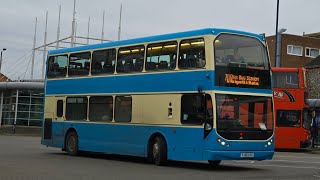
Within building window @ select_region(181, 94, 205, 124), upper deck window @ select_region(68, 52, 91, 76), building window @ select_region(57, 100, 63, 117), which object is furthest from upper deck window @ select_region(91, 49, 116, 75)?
building window @ select_region(181, 94, 205, 124)

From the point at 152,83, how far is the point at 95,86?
11.5 ft

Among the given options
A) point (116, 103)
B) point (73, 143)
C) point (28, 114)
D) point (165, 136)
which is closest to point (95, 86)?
point (116, 103)

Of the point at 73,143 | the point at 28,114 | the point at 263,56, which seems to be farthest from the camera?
the point at 28,114

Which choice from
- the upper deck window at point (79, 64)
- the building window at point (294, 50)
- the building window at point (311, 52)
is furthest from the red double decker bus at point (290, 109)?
the building window at point (311, 52)

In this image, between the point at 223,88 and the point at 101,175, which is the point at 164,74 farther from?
the point at 101,175

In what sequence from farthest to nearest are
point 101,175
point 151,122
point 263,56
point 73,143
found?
point 73,143 → point 151,122 → point 263,56 → point 101,175

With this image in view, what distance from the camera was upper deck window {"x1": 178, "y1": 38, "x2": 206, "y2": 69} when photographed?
16.4m

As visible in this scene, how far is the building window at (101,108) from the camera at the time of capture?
20.2m

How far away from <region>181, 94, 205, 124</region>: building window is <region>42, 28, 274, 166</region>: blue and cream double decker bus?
3cm

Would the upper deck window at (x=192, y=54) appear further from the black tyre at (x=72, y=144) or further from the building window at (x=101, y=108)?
the black tyre at (x=72, y=144)

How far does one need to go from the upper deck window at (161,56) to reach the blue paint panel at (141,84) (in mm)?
287

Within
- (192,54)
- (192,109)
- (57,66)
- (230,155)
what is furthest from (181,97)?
(57,66)

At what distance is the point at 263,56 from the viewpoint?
674 inches

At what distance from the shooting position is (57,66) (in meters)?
23.3
